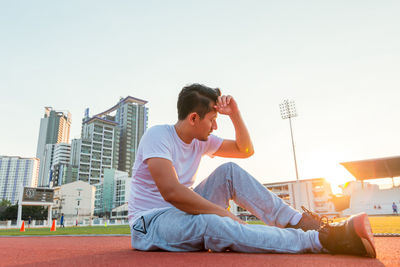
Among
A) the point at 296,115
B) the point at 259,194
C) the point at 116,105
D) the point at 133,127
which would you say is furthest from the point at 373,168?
the point at 116,105

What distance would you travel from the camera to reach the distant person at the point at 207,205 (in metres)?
1.54

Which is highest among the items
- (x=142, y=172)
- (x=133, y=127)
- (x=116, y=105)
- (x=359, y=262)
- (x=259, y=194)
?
(x=116, y=105)

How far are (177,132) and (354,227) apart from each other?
127cm

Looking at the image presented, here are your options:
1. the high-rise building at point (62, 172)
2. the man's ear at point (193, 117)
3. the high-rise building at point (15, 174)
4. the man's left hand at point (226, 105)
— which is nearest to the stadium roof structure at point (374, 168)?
the man's left hand at point (226, 105)

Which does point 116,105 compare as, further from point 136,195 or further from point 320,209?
point 136,195

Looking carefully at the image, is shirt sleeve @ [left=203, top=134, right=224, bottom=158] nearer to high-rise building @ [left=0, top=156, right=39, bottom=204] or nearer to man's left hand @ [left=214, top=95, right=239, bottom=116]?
man's left hand @ [left=214, top=95, right=239, bottom=116]

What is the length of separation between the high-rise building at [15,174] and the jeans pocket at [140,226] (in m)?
122

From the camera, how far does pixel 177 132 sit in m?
2.14

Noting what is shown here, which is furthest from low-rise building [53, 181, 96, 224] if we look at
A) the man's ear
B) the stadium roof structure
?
Answer: the man's ear

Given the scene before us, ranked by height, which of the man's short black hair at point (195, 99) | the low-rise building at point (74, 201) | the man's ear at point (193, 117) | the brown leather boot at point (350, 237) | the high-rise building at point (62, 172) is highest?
the high-rise building at point (62, 172)

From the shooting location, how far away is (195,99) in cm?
207

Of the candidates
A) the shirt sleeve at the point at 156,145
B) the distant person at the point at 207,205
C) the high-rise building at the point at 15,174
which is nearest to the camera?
the distant person at the point at 207,205

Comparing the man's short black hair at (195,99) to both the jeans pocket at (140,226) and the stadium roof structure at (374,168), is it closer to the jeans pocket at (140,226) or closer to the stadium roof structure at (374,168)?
the jeans pocket at (140,226)

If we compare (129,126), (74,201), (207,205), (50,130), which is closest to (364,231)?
(207,205)
